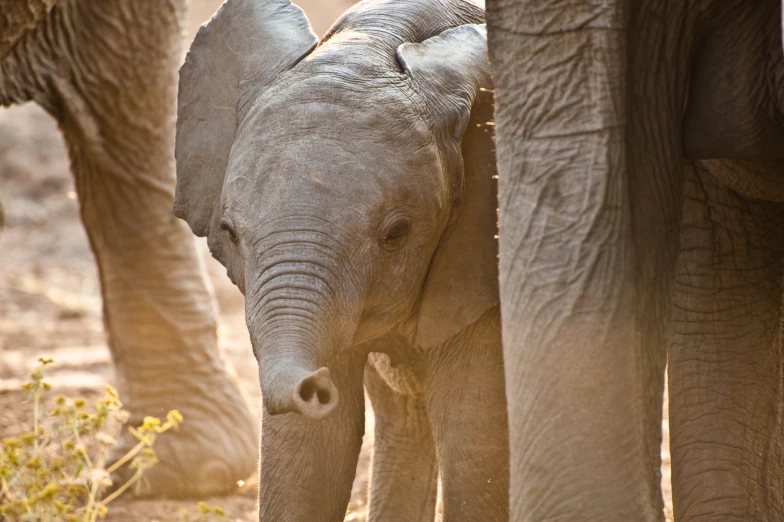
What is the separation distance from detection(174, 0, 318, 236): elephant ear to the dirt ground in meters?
1.41

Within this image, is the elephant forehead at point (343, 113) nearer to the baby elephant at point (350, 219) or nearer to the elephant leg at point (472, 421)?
the baby elephant at point (350, 219)

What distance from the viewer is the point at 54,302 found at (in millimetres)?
7242

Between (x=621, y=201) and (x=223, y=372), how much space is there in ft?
8.39

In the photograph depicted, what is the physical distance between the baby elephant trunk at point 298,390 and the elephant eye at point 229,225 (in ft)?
1.32

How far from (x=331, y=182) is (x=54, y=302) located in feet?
17.1

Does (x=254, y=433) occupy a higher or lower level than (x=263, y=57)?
lower

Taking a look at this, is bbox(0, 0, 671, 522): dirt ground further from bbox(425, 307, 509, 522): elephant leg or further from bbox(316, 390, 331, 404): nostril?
bbox(316, 390, 331, 404): nostril

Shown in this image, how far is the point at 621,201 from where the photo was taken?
2.05 meters

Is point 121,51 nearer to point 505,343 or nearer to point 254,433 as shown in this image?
point 254,433

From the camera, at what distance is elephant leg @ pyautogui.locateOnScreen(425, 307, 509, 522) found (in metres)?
2.69

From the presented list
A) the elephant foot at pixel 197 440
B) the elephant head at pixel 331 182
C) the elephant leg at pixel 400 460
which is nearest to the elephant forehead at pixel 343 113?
the elephant head at pixel 331 182

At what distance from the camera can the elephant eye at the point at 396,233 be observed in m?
2.45

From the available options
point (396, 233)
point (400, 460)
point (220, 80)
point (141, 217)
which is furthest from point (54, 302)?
point (396, 233)

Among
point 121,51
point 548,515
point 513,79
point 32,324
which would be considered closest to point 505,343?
point 548,515
